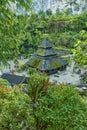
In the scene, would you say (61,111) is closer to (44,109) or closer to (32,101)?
(44,109)

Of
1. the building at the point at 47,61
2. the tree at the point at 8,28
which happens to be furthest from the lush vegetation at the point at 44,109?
the building at the point at 47,61

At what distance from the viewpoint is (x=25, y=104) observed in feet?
11.4

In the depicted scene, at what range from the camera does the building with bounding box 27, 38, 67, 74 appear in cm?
1841

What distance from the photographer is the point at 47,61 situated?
1884 centimetres

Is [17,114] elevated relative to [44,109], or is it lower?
lower

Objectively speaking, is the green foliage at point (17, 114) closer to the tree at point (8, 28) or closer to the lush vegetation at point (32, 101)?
the lush vegetation at point (32, 101)

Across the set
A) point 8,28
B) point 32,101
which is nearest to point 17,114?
point 32,101

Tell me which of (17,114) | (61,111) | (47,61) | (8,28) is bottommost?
(47,61)

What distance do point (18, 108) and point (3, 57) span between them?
77 centimetres

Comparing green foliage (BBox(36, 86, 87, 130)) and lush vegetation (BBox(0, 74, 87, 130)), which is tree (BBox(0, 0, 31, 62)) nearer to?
lush vegetation (BBox(0, 74, 87, 130))

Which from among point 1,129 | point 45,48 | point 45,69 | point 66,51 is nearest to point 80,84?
point 45,69

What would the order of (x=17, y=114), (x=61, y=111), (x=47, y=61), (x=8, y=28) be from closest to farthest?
(x=8, y=28), (x=61, y=111), (x=17, y=114), (x=47, y=61)

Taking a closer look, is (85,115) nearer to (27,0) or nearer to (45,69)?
(27,0)

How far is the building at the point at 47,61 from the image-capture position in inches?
725
